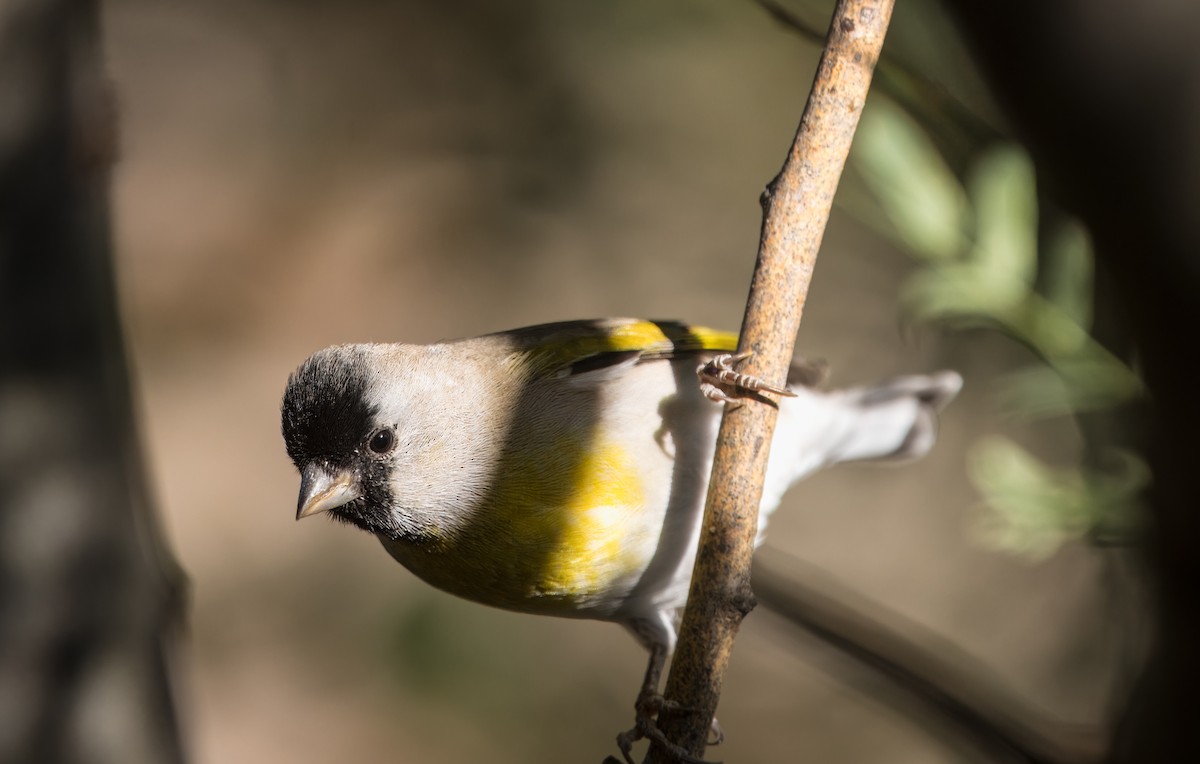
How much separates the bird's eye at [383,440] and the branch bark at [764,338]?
2.37ft

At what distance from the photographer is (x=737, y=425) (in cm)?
148

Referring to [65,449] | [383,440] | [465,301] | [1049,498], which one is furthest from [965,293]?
[465,301]

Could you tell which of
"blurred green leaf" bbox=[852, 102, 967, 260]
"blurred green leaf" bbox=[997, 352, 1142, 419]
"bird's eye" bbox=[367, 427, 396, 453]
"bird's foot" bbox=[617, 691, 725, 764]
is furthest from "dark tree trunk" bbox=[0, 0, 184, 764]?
"blurred green leaf" bbox=[997, 352, 1142, 419]

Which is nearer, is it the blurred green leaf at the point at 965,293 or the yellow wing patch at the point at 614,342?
the blurred green leaf at the point at 965,293

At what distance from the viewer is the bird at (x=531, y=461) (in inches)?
75.4

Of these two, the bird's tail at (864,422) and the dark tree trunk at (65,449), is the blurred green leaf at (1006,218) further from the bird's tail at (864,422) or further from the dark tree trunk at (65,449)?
the dark tree trunk at (65,449)

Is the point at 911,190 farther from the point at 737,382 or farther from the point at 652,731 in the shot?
the point at 652,731

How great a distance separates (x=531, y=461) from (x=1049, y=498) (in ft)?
2.88

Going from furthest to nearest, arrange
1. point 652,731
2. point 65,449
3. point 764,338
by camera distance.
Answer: point 65,449
point 652,731
point 764,338

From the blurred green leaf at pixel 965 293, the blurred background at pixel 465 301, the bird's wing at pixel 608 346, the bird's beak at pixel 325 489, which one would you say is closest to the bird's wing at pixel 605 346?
the bird's wing at pixel 608 346

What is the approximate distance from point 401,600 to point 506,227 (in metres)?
2.00

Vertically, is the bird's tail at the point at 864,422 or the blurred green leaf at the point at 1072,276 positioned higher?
the blurred green leaf at the point at 1072,276

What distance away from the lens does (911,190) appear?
1.61 meters

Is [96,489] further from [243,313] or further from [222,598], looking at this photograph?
[243,313]
